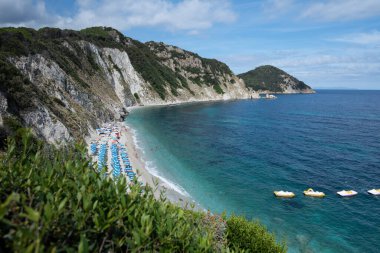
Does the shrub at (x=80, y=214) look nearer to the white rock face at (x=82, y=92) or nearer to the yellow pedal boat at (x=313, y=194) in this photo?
the white rock face at (x=82, y=92)

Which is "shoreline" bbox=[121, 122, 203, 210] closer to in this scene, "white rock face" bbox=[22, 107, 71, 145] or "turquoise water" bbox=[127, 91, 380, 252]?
"turquoise water" bbox=[127, 91, 380, 252]

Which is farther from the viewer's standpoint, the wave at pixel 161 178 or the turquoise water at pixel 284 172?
the wave at pixel 161 178

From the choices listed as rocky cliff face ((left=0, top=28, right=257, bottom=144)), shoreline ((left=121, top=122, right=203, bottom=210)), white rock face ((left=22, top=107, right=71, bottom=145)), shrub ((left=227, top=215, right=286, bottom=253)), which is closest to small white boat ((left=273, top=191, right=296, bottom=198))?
shoreline ((left=121, top=122, right=203, bottom=210))

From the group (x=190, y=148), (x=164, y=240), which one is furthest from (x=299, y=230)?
(x=190, y=148)

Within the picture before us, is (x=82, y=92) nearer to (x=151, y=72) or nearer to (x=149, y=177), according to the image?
(x=149, y=177)

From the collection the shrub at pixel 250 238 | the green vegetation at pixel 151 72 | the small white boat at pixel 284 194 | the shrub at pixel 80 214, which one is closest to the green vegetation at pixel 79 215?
the shrub at pixel 80 214

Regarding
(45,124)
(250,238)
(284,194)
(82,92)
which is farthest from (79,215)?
(82,92)
